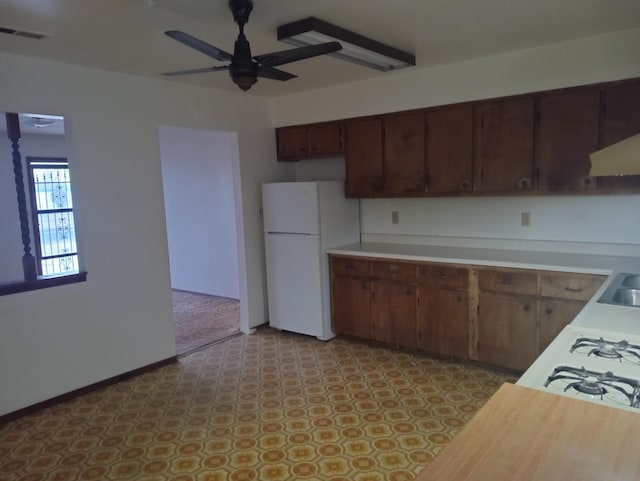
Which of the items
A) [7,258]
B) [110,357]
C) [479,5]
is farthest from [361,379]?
[7,258]

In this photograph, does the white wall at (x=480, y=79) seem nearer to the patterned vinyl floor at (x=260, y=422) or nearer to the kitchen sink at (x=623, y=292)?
the kitchen sink at (x=623, y=292)

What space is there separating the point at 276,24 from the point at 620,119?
237 cm

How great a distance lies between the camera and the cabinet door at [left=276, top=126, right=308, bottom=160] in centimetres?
482

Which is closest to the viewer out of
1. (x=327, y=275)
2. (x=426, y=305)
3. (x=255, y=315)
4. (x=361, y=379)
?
(x=361, y=379)

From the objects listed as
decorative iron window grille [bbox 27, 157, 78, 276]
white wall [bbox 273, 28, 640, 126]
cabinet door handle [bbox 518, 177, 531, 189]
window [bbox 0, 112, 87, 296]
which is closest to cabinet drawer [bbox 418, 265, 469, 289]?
cabinet door handle [bbox 518, 177, 531, 189]

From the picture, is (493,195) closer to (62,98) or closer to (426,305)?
(426,305)

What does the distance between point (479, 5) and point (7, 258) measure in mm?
5476

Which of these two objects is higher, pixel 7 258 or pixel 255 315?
pixel 7 258

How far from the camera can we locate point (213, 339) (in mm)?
4738

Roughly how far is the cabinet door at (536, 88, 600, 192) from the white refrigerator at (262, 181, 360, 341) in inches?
73.4

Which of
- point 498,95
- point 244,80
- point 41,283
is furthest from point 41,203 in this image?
point 498,95

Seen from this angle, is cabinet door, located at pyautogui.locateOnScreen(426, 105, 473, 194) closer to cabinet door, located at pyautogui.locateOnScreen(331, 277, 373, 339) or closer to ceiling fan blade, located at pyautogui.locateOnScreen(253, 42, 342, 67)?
cabinet door, located at pyautogui.locateOnScreen(331, 277, 373, 339)

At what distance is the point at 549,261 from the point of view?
3354 millimetres

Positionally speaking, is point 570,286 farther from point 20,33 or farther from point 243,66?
point 20,33
